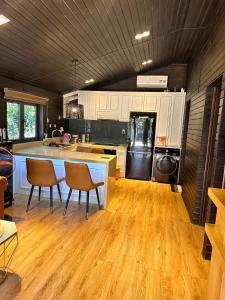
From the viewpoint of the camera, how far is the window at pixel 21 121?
409 cm

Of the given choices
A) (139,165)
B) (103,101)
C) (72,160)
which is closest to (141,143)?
(139,165)

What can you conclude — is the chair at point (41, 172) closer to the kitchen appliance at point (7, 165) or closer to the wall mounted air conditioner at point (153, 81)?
the kitchen appliance at point (7, 165)

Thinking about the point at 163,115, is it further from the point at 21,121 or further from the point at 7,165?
the point at 7,165

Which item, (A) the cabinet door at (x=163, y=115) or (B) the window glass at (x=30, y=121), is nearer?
(B) the window glass at (x=30, y=121)

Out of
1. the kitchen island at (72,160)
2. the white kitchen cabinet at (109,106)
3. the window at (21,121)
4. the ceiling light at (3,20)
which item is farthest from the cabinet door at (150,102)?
the ceiling light at (3,20)

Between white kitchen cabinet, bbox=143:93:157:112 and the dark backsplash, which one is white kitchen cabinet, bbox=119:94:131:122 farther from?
white kitchen cabinet, bbox=143:93:157:112

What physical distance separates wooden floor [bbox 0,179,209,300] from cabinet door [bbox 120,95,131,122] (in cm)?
270

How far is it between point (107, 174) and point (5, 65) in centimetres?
233

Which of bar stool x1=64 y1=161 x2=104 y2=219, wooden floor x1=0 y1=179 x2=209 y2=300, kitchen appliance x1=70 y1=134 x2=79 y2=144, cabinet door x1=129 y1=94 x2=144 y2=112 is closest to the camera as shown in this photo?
wooden floor x1=0 y1=179 x2=209 y2=300

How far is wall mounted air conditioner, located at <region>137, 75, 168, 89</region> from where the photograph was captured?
18.1 ft

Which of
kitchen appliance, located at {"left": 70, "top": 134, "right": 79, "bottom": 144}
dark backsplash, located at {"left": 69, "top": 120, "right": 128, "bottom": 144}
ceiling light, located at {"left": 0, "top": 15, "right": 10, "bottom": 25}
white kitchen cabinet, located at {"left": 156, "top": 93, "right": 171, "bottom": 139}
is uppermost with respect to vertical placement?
ceiling light, located at {"left": 0, "top": 15, "right": 10, "bottom": 25}

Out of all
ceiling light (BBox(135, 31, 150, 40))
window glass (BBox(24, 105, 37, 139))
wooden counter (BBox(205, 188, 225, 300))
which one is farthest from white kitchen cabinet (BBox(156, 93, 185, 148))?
wooden counter (BBox(205, 188, 225, 300))

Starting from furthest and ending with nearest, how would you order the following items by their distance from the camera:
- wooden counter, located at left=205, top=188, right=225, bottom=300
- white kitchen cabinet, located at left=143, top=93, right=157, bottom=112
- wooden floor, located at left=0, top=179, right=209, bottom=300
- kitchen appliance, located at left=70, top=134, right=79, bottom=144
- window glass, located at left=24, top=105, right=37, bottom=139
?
kitchen appliance, located at left=70, top=134, right=79, bottom=144 → white kitchen cabinet, located at left=143, top=93, right=157, bottom=112 → window glass, located at left=24, top=105, right=37, bottom=139 → wooden floor, located at left=0, top=179, right=209, bottom=300 → wooden counter, located at left=205, top=188, right=225, bottom=300

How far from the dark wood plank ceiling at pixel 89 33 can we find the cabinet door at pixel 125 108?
106 centimetres
